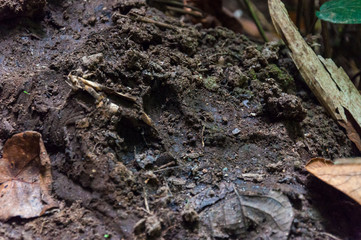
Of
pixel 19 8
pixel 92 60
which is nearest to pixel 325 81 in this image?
pixel 92 60

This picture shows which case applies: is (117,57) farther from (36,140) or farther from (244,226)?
(244,226)

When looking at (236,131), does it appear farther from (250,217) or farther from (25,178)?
(25,178)

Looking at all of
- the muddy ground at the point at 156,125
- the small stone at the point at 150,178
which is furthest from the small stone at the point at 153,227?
the small stone at the point at 150,178

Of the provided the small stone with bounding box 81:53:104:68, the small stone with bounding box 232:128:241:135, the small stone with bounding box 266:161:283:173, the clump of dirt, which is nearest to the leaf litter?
the small stone with bounding box 266:161:283:173

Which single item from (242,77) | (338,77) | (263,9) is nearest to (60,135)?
(242,77)

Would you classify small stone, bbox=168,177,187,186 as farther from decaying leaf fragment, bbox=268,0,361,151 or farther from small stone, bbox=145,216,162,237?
decaying leaf fragment, bbox=268,0,361,151

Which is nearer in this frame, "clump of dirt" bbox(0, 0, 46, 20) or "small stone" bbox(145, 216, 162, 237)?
"small stone" bbox(145, 216, 162, 237)

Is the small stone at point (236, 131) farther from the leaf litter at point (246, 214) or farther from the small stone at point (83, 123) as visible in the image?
the small stone at point (83, 123)

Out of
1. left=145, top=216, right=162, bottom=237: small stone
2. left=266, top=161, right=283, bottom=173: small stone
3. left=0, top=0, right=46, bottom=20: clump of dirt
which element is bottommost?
left=266, top=161, right=283, bottom=173: small stone
